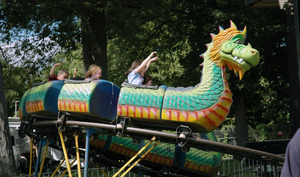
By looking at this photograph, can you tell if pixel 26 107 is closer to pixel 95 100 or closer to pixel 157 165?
pixel 95 100

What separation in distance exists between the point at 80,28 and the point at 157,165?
846cm

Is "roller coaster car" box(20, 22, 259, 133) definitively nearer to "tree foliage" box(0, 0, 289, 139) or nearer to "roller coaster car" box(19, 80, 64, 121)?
"roller coaster car" box(19, 80, 64, 121)

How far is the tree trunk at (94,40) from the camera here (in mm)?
13820

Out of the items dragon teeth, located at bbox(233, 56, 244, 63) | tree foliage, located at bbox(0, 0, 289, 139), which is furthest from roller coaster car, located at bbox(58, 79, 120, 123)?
tree foliage, located at bbox(0, 0, 289, 139)

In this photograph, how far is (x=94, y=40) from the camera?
13.9 metres

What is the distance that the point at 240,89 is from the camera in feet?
61.3

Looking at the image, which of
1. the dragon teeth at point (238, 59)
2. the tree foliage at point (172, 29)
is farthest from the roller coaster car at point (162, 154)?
the tree foliage at point (172, 29)

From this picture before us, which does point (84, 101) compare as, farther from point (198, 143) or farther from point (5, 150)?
point (5, 150)

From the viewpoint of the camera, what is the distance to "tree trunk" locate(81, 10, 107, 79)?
13.8m

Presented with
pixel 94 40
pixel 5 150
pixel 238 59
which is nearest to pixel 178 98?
pixel 238 59

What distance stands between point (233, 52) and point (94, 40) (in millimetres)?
9331

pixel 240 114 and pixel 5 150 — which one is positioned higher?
pixel 240 114

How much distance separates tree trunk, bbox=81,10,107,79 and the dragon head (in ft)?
28.6

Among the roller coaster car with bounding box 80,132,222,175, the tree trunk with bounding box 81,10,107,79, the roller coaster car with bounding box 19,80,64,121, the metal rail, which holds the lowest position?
the roller coaster car with bounding box 80,132,222,175
